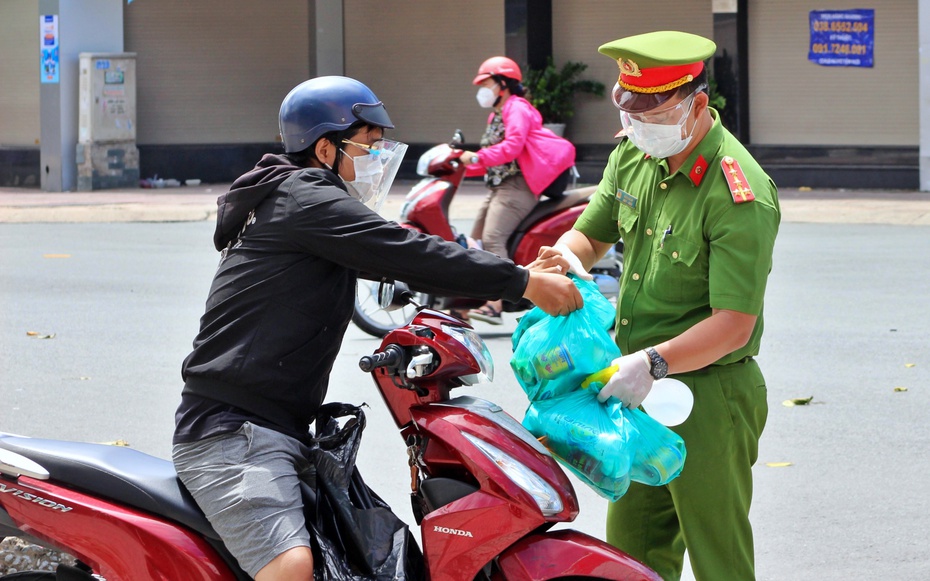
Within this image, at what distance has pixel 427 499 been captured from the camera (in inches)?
131

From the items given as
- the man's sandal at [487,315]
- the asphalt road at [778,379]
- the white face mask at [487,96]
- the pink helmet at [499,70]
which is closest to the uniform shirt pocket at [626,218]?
the asphalt road at [778,379]

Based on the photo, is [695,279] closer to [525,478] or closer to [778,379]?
[525,478]

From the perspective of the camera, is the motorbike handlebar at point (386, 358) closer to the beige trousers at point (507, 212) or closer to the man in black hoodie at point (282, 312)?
the man in black hoodie at point (282, 312)

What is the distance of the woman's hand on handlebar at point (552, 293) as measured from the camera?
3320mm

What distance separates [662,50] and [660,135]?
24 centimetres

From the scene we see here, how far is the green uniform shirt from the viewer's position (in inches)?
133

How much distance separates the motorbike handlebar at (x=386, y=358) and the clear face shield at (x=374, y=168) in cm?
47

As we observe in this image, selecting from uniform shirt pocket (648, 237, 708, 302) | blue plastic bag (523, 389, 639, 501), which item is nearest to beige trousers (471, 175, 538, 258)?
uniform shirt pocket (648, 237, 708, 302)

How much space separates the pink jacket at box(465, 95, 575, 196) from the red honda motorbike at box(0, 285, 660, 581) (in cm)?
644

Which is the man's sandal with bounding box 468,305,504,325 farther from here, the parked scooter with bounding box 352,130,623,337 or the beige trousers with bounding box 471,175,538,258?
the beige trousers with bounding box 471,175,538,258

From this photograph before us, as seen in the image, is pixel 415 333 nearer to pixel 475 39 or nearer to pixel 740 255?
pixel 740 255

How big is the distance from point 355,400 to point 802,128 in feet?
47.1

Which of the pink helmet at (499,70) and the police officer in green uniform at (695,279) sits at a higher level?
the pink helmet at (499,70)

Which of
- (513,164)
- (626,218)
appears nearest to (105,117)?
(513,164)
